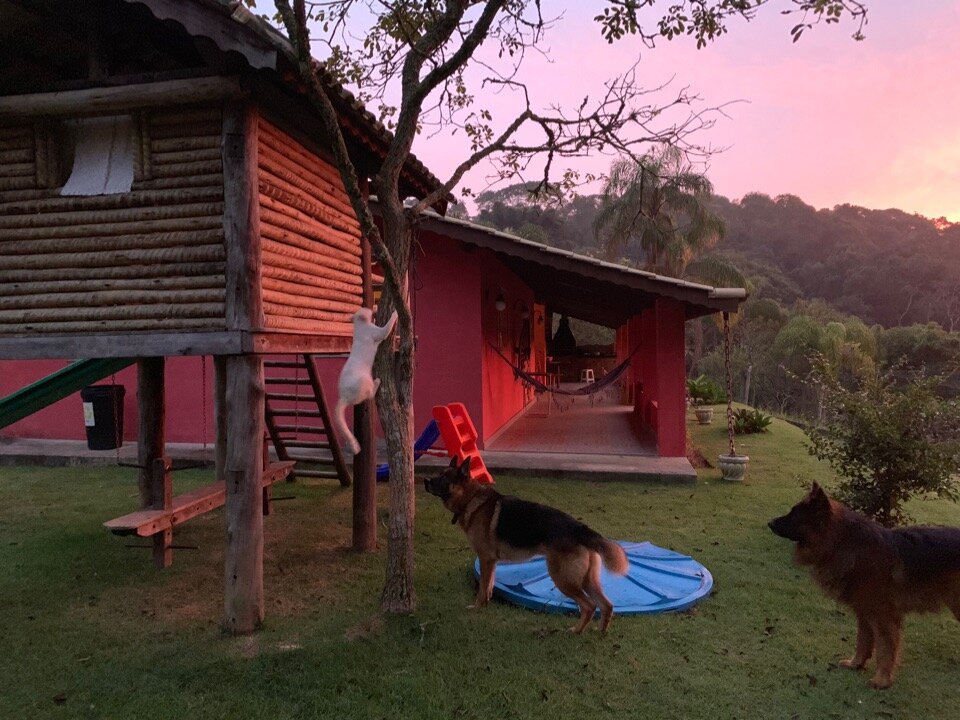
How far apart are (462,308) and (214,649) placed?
7249mm

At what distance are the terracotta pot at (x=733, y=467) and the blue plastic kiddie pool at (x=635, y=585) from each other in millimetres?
3736

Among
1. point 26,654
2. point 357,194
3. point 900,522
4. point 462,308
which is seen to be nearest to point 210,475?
point 462,308

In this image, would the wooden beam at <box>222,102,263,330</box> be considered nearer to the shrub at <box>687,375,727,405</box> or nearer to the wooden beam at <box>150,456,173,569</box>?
A: the wooden beam at <box>150,456,173,569</box>

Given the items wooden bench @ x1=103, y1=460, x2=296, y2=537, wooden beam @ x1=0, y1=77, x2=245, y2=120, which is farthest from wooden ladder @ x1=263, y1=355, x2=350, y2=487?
wooden beam @ x1=0, y1=77, x2=245, y2=120

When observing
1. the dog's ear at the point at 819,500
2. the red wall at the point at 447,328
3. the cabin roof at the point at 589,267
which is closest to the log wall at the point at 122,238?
the dog's ear at the point at 819,500

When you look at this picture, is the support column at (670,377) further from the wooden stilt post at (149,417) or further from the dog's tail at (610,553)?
the wooden stilt post at (149,417)

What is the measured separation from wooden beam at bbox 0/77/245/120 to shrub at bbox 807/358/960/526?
6.01 m

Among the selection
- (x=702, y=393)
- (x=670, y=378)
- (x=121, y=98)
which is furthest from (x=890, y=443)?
(x=702, y=393)

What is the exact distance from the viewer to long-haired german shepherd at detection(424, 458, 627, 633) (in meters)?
4.33

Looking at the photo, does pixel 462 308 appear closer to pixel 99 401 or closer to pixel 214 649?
pixel 99 401

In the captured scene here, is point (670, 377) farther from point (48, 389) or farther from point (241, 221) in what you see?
point (48, 389)

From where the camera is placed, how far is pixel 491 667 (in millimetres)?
3881

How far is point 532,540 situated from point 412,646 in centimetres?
108

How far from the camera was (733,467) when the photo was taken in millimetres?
8969
